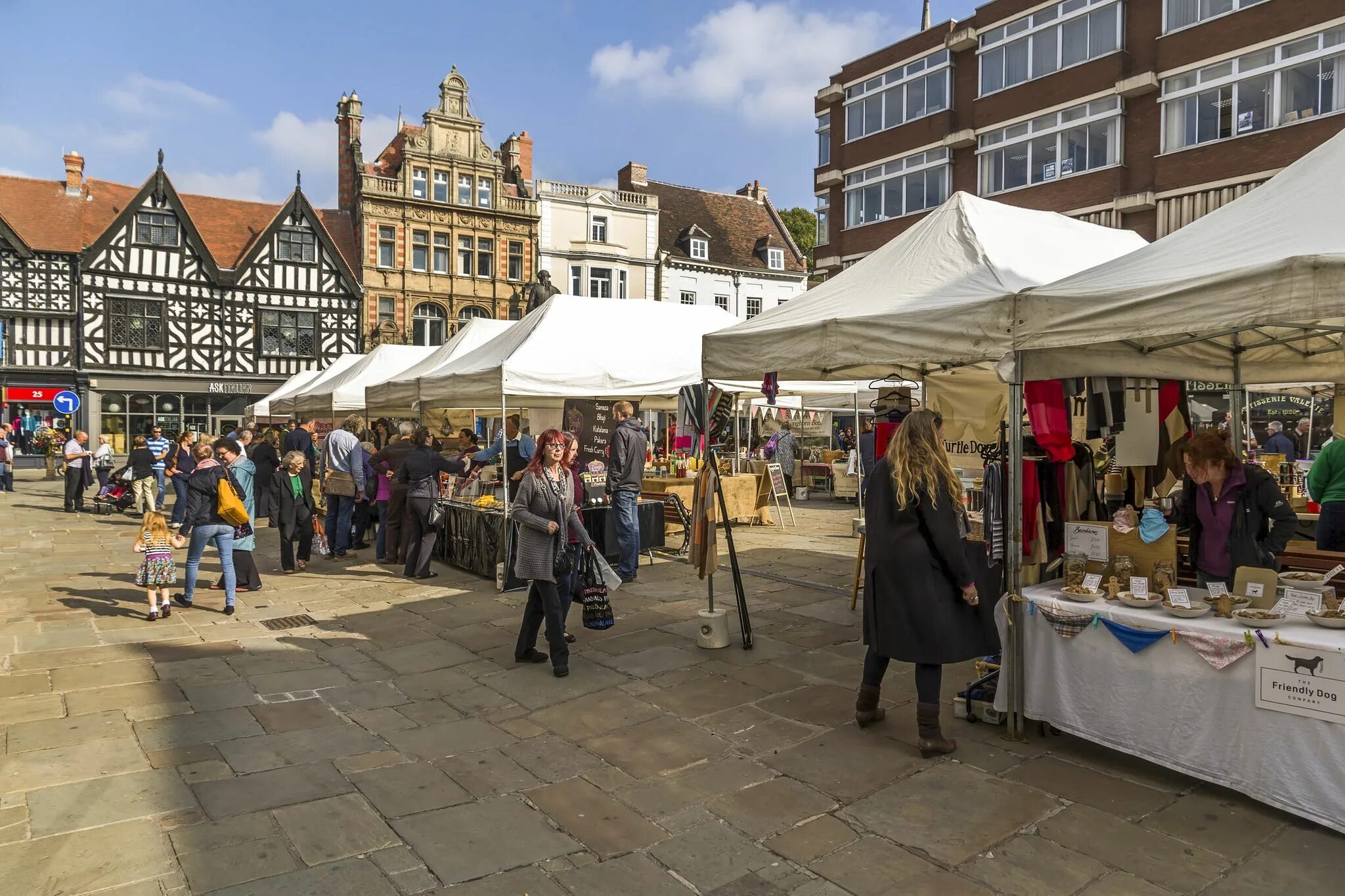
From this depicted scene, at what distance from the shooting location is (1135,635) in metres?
3.86

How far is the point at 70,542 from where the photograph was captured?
508 inches

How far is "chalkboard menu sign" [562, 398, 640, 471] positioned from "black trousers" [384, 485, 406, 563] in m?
2.21

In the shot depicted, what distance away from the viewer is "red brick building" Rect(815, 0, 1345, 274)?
18.2 meters

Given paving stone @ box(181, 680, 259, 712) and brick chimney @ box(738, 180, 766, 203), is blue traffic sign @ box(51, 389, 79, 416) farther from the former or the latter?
brick chimney @ box(738, 180, 766, 203)

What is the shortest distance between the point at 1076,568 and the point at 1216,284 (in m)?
1.58

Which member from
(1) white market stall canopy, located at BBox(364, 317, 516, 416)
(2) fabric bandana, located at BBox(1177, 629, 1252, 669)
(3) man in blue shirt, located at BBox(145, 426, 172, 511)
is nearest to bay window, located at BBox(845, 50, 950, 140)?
(1) white market stall canopy, located at BBox(364, 317, 516, 416)

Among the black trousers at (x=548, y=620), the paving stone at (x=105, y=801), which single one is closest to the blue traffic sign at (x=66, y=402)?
the black trousers at (x=548, y=620)

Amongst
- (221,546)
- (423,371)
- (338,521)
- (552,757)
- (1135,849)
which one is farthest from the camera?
(423,371)

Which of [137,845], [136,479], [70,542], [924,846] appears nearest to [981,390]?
[924,846]

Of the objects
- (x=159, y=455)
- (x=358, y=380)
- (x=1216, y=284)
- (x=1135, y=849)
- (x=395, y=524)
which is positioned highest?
(x=358, y=380)

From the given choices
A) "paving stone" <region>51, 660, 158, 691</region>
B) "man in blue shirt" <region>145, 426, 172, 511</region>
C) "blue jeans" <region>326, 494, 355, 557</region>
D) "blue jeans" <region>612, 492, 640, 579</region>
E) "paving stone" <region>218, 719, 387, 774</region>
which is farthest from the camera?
"man in blue shirt" <region>145, 426, 172, 511</region>

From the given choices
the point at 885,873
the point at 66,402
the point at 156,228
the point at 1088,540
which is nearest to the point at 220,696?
the point at 885,873

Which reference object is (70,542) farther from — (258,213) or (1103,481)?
(258,213)

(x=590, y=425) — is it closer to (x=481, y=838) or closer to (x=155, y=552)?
(x=155, y=552)
